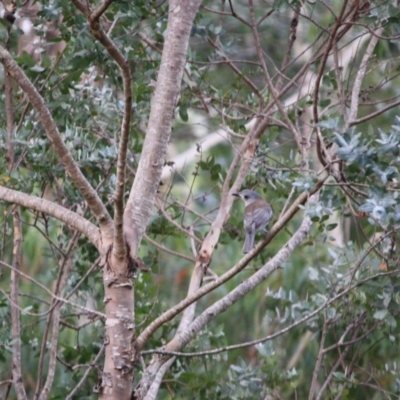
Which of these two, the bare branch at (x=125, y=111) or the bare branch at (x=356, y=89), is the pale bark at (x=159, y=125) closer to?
the bare branch at (x=125, y=111)

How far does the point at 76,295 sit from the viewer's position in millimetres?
5469

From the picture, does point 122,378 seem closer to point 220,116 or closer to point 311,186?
point 311,186

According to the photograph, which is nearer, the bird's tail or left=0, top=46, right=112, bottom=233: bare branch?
left=0, top=46, right=112, bottom=233: bare branch

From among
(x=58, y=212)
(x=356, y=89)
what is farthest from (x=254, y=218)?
(x=58, y=212)

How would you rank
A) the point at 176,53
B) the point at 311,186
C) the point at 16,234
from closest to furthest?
1. the point at 311,186
2. the point at 176,53
3. the point at 16,234

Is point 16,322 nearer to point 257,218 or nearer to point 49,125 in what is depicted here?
point 257,218

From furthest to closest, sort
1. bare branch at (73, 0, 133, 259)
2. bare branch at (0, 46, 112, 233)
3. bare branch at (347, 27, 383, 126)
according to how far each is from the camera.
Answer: bare branch at (347, 27, 383, 126)
bare branch at (0, 46, 112, 233)
bare branch at (73, 0, 133, 259)

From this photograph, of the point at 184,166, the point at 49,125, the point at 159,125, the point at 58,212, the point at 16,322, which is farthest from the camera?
the point at 184,166

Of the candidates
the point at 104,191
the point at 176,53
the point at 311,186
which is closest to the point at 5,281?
the point at 104,191

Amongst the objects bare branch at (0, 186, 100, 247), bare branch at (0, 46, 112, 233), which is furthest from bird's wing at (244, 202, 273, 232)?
bare branch at (0, 46, 112, 233)

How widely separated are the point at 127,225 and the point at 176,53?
2.85 feet

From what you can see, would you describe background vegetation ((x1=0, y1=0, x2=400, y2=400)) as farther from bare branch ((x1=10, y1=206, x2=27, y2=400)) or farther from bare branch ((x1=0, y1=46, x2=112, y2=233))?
bare branch ((x1=0, y1=46, x2=112, y2=233))

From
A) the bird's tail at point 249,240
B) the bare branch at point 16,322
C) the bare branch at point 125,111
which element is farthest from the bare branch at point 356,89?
the bare branch at point 16,322

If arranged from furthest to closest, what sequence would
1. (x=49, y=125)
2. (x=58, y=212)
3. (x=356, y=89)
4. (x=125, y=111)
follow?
(x=356, y=89) < (x=58, y=212) < (x=49, y=125) < (x=125, y=111)
